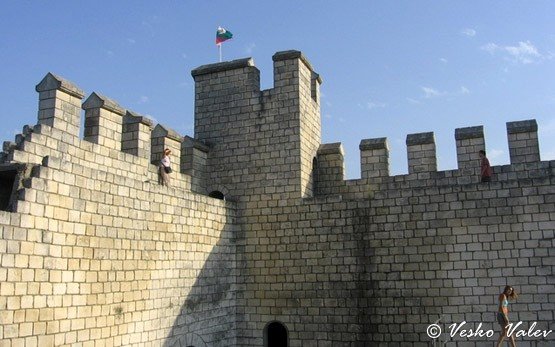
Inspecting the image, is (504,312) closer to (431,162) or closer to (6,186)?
(431,162)

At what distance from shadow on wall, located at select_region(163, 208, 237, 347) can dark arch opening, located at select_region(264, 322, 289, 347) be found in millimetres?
716

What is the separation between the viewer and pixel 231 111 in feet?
40.9

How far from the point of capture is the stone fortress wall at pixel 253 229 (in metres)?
7.71

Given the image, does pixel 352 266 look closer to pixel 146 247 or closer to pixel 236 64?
pixel 146 247

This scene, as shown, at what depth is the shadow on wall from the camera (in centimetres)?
998

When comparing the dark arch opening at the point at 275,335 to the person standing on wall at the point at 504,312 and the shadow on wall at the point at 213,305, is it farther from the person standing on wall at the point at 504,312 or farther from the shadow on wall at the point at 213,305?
the person standing on wall at the point at 504,312

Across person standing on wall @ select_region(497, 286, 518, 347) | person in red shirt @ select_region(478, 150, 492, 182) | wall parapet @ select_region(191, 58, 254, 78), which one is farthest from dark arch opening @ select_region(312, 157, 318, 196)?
person standing on wall @ select_region(497, 286, 518, 347)

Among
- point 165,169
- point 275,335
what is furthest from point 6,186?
point 275,335

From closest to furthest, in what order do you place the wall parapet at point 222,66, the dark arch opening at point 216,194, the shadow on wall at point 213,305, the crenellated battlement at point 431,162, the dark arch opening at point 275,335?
the shadow on wall at point 213,305, the crenellated battlement at point 431,162, the dark arch opening at point 275,335, the dark arch opening at point 216,194, the wall parapet at point 222,66

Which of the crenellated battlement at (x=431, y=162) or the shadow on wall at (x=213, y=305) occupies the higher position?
the crenellated battlement at (x=431, y=162)

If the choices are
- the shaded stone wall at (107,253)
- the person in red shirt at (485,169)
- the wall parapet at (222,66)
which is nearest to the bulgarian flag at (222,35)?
the wall parapet at (222,66)

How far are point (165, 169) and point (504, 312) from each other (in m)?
6.75

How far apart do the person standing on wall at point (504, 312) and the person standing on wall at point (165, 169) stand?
6525 mm

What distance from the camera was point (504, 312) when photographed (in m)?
9.17
